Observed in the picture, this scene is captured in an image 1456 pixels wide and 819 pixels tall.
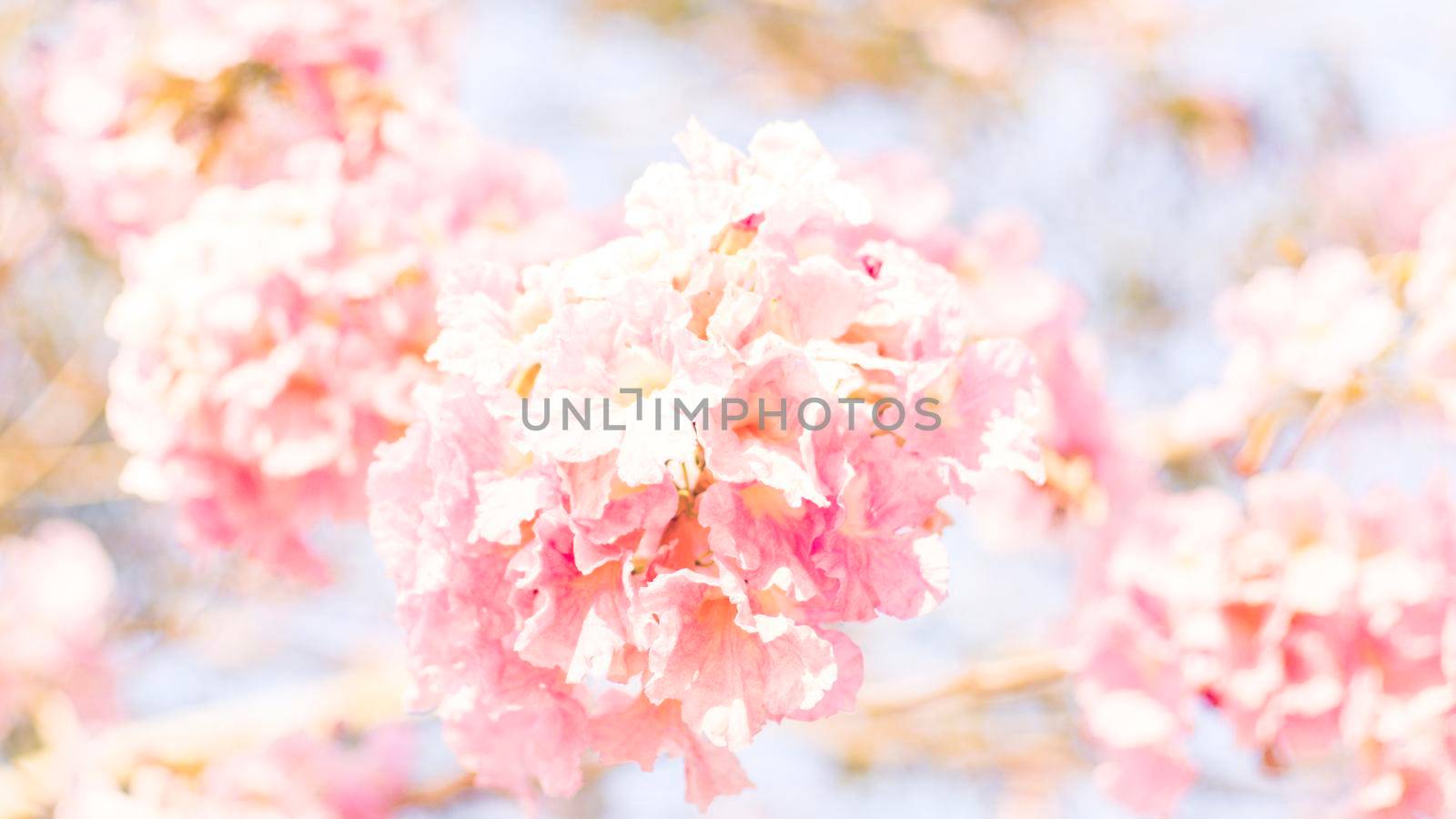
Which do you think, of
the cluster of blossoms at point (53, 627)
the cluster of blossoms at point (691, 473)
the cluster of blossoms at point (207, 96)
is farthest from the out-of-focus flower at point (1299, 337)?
the cluster of blossoms at point (53, 627)

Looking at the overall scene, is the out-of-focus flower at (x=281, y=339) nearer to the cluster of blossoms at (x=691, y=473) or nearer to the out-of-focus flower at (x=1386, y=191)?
the cluster of blossoms at (x=691, y=473)

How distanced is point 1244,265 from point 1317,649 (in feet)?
5.38

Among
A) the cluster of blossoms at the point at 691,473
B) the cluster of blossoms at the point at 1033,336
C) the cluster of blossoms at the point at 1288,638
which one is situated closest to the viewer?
the cluster of blossoms at the point at 691,473

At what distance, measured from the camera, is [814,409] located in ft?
2.93

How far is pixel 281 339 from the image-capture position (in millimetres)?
1345

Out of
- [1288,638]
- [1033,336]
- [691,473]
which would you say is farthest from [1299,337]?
[691,473]

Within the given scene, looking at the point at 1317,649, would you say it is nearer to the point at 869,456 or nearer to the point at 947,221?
the point at 869,456

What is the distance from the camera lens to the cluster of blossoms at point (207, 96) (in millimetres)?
1600

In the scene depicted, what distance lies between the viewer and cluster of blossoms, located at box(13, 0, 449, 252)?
63.0 inches

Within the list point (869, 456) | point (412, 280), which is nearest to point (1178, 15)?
point (412, 280)

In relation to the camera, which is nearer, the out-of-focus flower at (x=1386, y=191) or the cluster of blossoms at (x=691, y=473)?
the cluster of blossoms at (x=691, y=473)

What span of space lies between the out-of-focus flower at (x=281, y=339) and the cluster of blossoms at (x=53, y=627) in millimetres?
1358

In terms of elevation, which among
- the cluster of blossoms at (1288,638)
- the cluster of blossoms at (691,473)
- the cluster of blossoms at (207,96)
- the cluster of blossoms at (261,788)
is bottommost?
the cluster of blossoms at (261,788)

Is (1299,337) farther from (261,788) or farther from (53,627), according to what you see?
(53,627)
